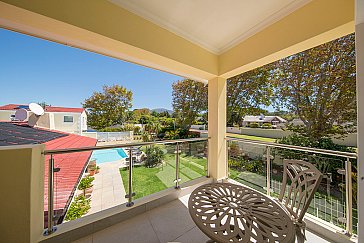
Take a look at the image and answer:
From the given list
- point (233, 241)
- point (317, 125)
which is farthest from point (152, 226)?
point (317, 125)

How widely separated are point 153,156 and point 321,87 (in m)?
5.19

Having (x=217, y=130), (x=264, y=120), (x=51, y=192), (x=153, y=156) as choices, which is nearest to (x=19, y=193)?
(x=51, y=192)

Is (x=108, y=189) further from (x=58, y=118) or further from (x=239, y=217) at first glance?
(x=58, y=118)

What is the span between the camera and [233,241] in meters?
0.90

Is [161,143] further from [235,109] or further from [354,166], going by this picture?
[235,109]

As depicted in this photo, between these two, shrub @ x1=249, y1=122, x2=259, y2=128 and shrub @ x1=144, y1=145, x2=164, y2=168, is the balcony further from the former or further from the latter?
shrub @ x1=249, y1=122, x2=259, y2=128

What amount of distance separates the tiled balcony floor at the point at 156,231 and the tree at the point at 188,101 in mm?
5799

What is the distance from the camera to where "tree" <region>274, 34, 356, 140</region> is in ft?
11.8

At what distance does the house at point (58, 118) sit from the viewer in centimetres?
351

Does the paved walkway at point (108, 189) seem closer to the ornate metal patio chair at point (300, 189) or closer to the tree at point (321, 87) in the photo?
the ornate metal patio chair at point (300, 189)

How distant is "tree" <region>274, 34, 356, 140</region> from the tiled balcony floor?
3.65 meters

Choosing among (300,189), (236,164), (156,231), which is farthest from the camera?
(236,164)

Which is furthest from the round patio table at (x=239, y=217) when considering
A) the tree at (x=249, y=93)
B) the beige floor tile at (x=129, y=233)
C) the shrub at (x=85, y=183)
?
the tree at (x=249, y=93)

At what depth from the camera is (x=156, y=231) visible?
184 centimetres
